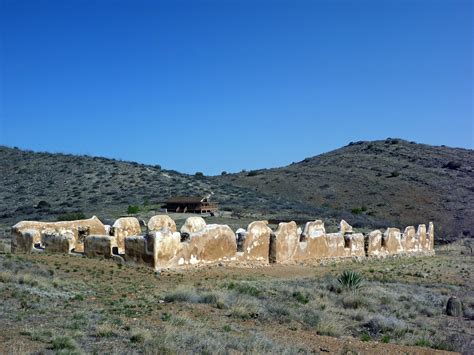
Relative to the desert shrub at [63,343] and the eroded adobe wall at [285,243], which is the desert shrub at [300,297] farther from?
the desert shrub at [63,343]

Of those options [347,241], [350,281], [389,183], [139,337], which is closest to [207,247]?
[350,281]

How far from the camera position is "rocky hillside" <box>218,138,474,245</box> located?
60.8 metres

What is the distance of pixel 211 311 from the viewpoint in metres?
11.5

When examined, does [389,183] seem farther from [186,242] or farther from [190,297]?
[190,297]

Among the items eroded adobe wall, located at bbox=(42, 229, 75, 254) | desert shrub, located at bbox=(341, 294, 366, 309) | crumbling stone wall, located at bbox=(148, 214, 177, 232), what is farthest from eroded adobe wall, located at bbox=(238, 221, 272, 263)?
eroded adobe wall, located at bbox=(42, 229, 75, 254)

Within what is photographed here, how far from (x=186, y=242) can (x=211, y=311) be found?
6.06m

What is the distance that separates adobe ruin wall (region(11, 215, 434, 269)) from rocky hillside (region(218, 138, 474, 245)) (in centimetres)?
2585

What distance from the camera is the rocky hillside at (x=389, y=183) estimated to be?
6081 centimetres

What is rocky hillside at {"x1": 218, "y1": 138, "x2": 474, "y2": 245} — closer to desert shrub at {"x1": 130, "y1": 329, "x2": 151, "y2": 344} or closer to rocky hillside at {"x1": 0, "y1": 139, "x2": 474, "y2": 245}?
rocky hillside at {"x1": 0, "y1": 139, "x2": 474, "y2": 245}

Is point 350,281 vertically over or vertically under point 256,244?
under

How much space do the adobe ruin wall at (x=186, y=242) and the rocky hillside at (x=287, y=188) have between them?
15.1m

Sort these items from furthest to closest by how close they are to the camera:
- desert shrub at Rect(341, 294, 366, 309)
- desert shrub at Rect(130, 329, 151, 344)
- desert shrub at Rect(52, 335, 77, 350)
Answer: desert shrub at Rect(341, 294, 366, 309)
desert shrub at Rect(130, 329, 151, 344)
desert shrub at Rect(52, 335, 77, 350)

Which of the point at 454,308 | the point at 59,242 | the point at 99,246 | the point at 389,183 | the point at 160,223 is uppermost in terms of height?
the point at 389,183

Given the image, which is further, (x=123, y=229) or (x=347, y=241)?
(x=347, y=241)
